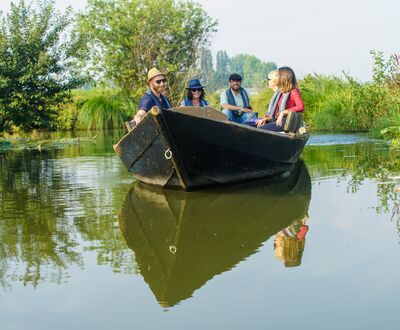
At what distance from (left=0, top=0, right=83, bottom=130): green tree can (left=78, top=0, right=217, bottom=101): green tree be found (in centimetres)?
1206

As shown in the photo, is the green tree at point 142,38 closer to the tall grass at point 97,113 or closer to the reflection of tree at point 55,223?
the tall grass at point 97,113

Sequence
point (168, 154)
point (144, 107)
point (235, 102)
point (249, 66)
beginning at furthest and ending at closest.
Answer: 1. point (249, 66)
2. point (235, 102)
3. point (144, 107)
4. point (168, 154)

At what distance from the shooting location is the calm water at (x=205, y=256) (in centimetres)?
449

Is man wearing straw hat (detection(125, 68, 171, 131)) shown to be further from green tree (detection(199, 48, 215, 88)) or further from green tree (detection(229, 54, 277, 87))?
green tree (detection(229, 54, 277, 87))

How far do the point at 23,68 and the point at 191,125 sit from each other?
1577cm

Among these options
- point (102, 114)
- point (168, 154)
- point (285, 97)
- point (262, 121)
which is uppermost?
point (285, 97)

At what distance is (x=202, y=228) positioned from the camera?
7.19m

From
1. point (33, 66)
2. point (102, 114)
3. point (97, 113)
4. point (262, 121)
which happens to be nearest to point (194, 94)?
point (262, 121)

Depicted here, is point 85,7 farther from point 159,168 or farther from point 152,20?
point 159,168

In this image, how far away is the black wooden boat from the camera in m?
9.48

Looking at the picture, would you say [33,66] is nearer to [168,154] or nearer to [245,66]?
[168,154]

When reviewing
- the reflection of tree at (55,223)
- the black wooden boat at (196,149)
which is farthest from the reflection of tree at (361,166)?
the reflection of tree at (55,223)

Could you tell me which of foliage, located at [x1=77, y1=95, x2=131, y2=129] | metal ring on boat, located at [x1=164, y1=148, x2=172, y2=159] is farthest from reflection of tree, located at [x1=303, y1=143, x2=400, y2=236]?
foliage, located at [x1=77, y1=95, x2=131, y2=129]

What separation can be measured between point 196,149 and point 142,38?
29083 millimetres
